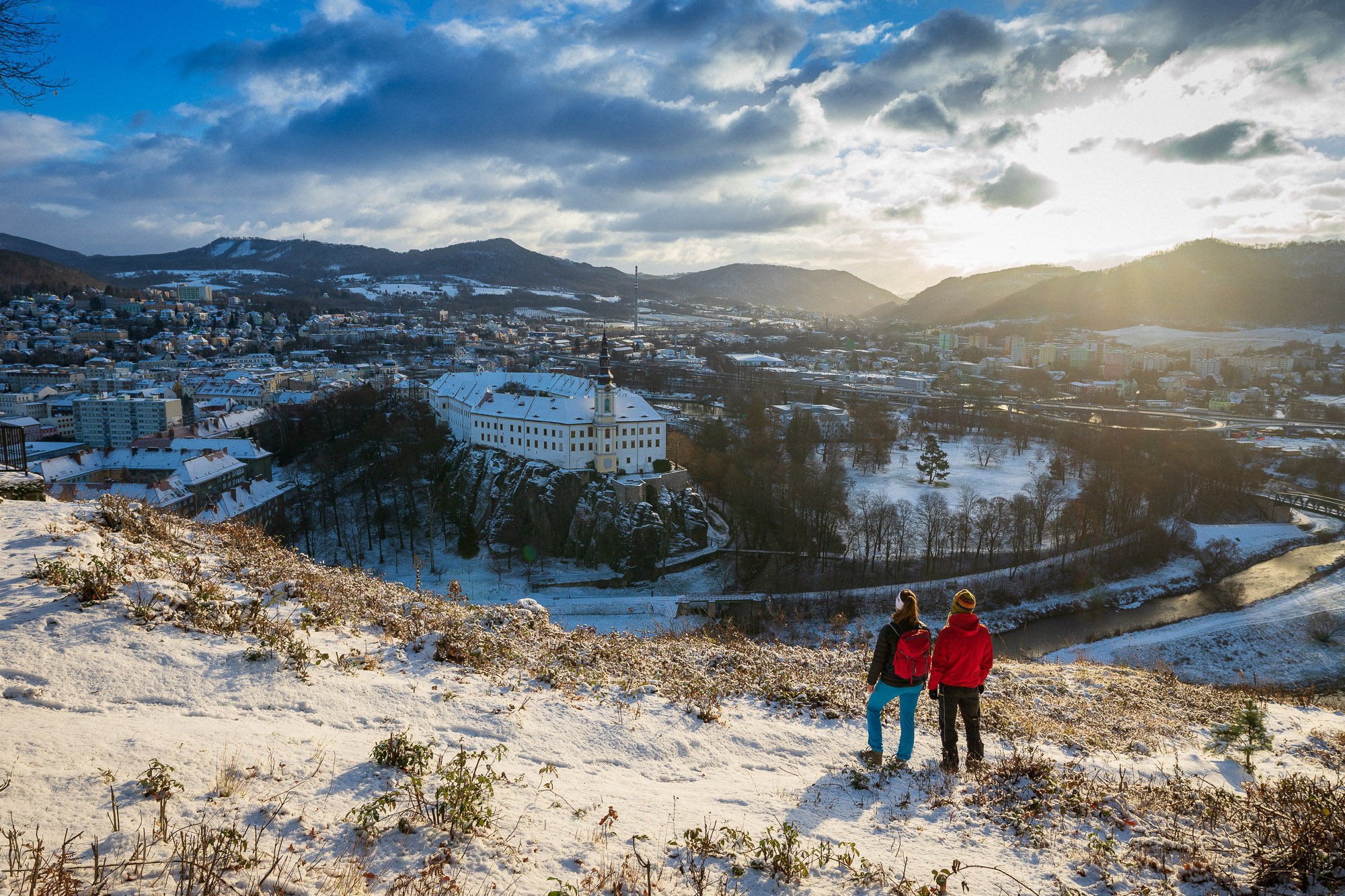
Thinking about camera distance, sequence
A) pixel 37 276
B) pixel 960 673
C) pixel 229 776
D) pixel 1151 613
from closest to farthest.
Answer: pixel 229 776 < pixel 960 673 < pixel 1151 613 < pixel 37 276

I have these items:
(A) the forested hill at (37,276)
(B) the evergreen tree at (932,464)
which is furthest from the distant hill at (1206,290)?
(A) the forested hill at (37,276)

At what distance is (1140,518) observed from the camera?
38.4 metres

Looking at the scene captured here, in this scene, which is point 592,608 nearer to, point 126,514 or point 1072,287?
point 126,514

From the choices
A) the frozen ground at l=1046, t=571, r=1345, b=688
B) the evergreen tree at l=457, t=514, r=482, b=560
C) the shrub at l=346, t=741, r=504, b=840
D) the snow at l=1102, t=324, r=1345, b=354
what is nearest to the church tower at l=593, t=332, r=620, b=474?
the evergreen tree at l=457, t=514, r=482, b=560

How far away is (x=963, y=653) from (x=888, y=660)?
0.66 m

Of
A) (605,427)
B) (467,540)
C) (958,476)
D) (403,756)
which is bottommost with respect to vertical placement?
(467,540)

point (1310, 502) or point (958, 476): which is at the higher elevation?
point (958, 476)

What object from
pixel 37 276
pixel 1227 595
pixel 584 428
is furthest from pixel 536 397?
pixel 37 276

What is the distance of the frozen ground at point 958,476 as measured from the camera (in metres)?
45.1

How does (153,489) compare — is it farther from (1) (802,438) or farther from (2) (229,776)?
(1) (802,438)

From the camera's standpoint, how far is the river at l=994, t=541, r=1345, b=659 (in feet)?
87.9

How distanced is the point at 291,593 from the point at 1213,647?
102 feet

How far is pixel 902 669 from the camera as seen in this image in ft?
19.4

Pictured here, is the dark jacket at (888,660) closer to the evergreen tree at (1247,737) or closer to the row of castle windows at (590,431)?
the evergreen tree at (1247,737)
